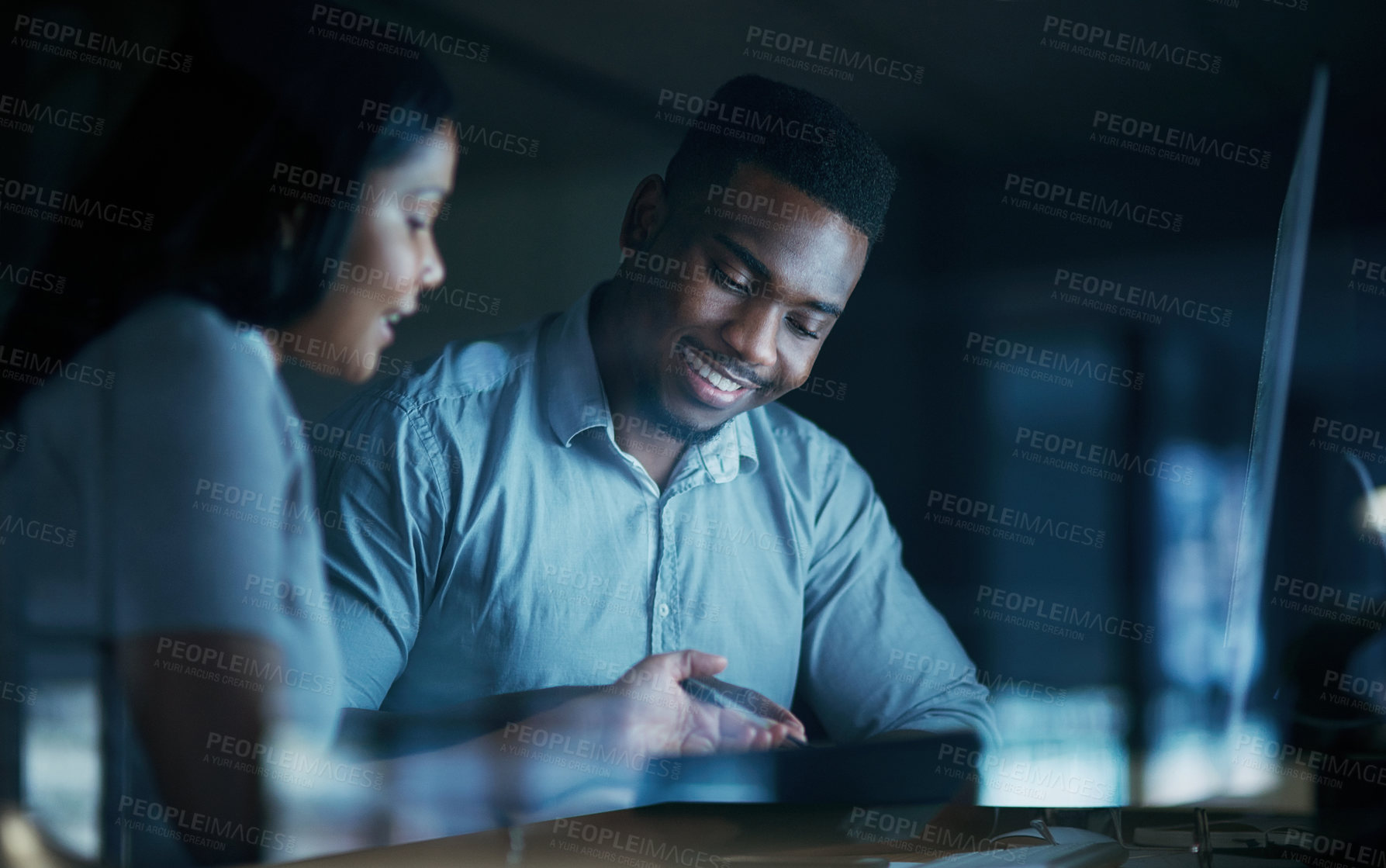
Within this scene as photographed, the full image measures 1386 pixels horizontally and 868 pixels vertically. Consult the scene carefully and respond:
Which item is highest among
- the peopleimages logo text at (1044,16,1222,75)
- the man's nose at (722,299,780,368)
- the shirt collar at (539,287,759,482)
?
the peopleimages logo text at (1044,16,1222,75)

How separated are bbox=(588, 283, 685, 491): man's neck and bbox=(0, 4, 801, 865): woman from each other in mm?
301

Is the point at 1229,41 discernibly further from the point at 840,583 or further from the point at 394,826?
the point at 394,826

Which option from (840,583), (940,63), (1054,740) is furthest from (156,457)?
(1054,740)

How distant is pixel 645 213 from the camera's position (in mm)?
1614

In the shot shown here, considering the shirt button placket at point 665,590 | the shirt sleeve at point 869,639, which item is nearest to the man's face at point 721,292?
the shirt button placket at point 665,590

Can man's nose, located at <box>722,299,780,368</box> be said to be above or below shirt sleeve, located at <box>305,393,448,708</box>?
above

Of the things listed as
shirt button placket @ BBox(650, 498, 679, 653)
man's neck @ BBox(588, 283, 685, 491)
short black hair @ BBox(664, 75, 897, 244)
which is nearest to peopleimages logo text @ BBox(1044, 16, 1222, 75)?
short black hair @ BBox(664, 75, 897, 244)

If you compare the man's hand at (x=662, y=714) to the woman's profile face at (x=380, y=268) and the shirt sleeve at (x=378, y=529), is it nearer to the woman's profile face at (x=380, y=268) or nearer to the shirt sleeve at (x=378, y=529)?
the shirt sleeve at (x=378, y=529)

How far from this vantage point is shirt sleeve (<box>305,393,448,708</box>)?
4.47 ft

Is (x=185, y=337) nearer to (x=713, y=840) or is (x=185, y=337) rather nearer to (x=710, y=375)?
(x=710, y=375)

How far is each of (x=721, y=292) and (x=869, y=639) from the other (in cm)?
68

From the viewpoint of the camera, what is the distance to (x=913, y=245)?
1.93 meters

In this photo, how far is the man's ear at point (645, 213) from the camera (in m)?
1.60

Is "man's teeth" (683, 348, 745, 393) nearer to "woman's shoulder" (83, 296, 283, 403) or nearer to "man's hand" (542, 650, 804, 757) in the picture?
"man's hand" (542, 650, 804, 757)
